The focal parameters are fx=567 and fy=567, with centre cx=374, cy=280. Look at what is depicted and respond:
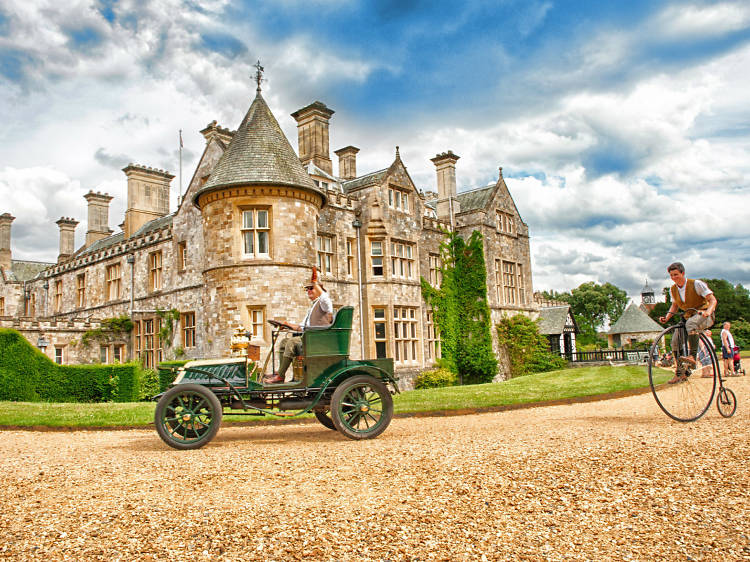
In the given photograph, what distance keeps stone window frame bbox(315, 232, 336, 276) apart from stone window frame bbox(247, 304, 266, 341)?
4560 mm

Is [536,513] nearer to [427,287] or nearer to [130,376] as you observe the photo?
[130,376]

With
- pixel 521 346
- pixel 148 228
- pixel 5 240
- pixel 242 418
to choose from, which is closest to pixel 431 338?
pixel 521 346

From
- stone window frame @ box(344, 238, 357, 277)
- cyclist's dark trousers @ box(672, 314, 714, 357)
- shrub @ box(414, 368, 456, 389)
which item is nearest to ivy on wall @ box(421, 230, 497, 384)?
shrub @ box(414, 368, 456, 389)

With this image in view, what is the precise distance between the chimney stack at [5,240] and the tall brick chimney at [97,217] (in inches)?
223

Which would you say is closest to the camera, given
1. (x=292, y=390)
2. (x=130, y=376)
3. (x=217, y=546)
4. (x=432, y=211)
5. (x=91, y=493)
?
(x=217, y=546)

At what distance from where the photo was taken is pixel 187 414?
705 centimetres

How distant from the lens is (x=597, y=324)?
3287 inches

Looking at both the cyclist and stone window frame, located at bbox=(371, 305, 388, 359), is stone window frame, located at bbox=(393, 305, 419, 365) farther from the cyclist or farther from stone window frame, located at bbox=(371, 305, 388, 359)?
the cyclist

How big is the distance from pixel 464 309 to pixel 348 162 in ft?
30.0

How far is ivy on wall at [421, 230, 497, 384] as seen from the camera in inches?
1011

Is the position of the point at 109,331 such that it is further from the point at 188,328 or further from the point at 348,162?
the point at 348,162

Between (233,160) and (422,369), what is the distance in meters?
11.7

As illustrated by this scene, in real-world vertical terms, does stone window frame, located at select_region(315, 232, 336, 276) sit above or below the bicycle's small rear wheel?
above

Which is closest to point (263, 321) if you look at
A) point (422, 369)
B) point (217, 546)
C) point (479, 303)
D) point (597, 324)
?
point (422, 369)
